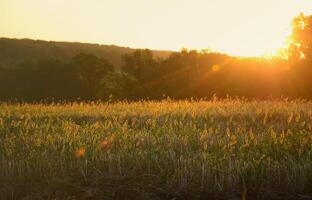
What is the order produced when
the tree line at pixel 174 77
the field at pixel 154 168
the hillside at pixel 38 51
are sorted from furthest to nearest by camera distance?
the hillside at pixel 38 51
the tree line at pixel 174 77
the field at pixel 154 168

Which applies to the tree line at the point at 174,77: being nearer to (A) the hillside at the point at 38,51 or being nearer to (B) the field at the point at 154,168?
(A) the hillside at the point at 38,51

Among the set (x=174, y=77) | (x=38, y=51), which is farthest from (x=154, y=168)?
(x=38, y=51)

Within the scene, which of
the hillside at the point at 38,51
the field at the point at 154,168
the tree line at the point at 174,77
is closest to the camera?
the field at the point at 154,168

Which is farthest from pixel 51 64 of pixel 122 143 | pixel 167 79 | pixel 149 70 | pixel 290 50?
pixel 122 143

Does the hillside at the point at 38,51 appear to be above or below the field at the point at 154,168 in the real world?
below

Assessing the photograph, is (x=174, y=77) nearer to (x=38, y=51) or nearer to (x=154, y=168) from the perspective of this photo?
(x=154, y=168)

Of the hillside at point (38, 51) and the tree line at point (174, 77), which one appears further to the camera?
the hillside at point (38, 51)

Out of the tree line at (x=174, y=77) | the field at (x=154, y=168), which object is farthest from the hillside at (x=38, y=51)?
the field at (x=154, y=168)

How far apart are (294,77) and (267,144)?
84.5 ft

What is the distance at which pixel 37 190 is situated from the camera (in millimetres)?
8164

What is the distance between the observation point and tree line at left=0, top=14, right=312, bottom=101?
35250 mm

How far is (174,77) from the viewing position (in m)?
43.0

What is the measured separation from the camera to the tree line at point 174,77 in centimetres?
3525

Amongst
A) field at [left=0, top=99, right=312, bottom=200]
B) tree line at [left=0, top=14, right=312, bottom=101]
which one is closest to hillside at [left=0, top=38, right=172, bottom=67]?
tree line at [left=0, top=14, right=312, bottom=101]
